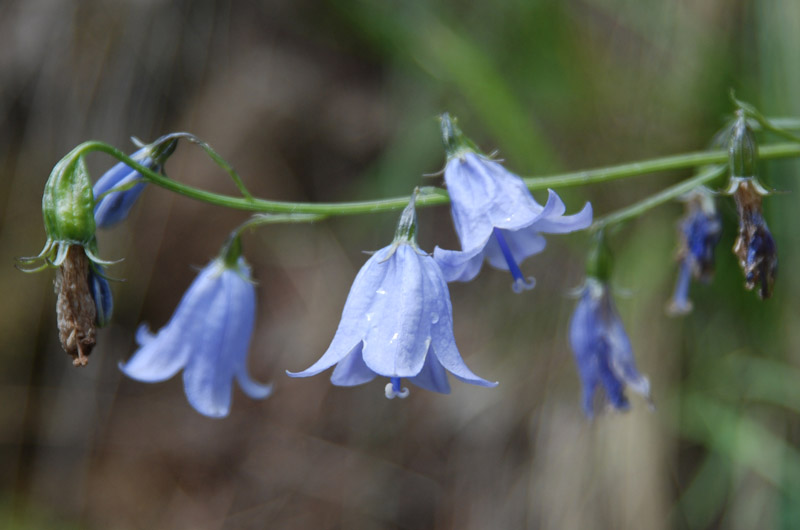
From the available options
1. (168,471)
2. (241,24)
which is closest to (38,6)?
(241,24)


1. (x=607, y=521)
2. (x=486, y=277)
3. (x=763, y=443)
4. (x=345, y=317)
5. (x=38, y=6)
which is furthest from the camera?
(x=486, y=277)

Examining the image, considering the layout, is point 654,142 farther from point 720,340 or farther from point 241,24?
point 241,24

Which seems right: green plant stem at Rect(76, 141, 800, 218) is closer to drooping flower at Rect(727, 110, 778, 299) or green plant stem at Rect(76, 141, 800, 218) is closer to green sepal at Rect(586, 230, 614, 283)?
drooping flower at Rect(727, 110, 778, 299)

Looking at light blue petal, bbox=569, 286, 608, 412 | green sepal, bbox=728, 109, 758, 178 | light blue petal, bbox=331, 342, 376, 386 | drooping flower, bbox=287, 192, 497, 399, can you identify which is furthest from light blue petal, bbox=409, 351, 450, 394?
green sepal, bbox=728, 109, 758, 178

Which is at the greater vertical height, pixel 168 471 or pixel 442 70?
pixel 442 70

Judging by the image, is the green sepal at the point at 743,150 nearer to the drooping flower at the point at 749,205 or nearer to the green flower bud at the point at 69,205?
the drooping flower at the point at 749,205

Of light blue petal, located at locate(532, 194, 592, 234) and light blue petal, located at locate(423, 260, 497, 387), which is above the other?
light blue petal, located at locate(532, 194, 592, 234)

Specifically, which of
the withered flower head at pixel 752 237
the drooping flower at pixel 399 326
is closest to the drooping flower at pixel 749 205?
the withered flower head at pixel 752 237
